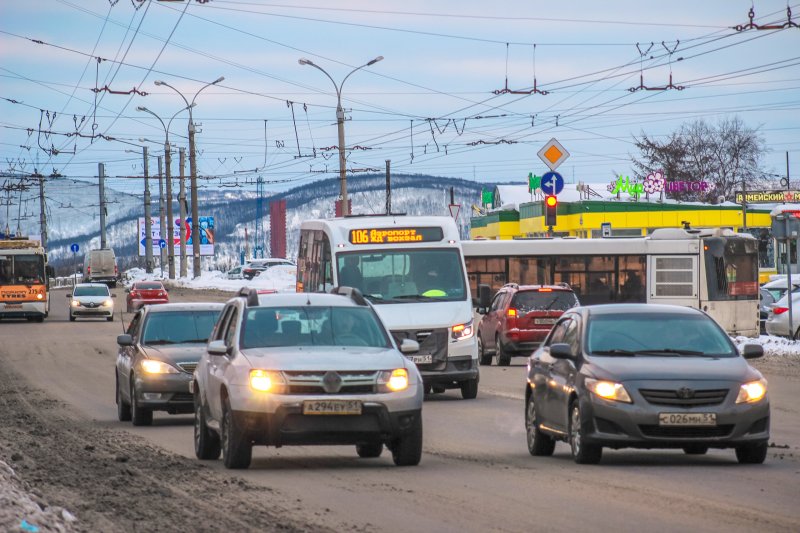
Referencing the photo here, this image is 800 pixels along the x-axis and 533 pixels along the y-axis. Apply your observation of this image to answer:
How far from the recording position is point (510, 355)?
3253 cm

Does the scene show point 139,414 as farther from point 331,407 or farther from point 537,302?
point 537,302

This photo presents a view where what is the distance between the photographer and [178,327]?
2108 cm

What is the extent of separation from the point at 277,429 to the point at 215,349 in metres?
1.27

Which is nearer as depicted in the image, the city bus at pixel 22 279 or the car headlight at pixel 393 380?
the car headlight at pixel 393 380

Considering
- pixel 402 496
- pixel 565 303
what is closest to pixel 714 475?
pixel 402 496

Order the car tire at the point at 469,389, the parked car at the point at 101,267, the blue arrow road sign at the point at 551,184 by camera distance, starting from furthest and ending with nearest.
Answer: the parked car at the point at 101,267 → the blue arrow road sign at the point at 551,184 → the car tire at the point at 469,389

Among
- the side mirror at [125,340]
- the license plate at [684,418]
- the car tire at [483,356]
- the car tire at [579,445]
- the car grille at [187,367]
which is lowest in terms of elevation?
the car tire at [483,356]

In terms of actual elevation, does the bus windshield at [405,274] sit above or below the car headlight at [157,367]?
above

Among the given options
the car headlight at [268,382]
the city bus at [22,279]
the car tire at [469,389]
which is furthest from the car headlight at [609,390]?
the city bus at [22,279]

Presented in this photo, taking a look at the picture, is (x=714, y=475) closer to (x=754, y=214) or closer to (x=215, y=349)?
(x=215, y=349)

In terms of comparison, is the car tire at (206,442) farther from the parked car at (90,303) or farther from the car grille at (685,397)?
the parked car at (90,303)

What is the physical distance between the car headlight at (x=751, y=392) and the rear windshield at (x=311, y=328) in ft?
10.4

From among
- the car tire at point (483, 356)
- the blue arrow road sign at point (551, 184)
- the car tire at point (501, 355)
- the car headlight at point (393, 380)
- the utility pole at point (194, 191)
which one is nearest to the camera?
the car headlight at point (393, 380)

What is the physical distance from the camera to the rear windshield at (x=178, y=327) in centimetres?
2088
